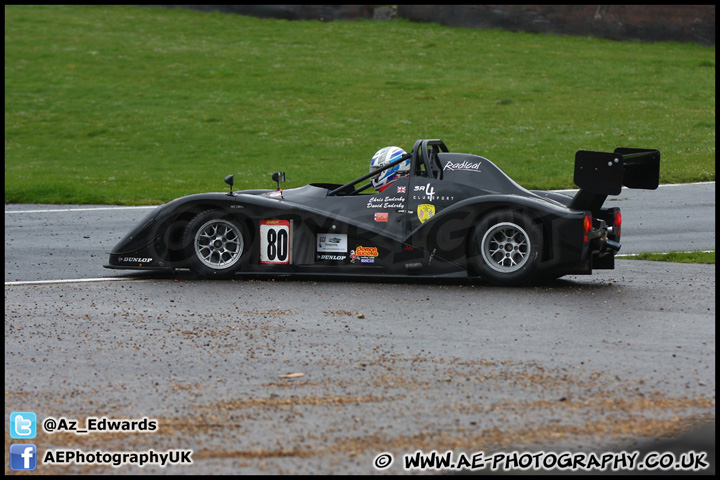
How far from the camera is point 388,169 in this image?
409 inches

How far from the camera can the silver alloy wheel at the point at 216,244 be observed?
9.98 meters

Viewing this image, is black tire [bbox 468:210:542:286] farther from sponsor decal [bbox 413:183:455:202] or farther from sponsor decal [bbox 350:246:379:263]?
sponsor decal [bbox 350:246:379:263]

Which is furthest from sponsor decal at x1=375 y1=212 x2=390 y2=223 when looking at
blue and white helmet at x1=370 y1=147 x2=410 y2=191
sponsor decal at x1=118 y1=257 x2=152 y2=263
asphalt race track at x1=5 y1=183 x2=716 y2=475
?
sponsor decal at x1=118 y1=257 x2=152 y2=263

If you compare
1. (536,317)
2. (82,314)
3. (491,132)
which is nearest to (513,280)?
(536,317)

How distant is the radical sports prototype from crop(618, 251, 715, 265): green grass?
4.76 feet

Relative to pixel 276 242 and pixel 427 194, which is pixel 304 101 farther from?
pixel 427 194

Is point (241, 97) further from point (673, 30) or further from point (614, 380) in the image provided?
point (614, 380)

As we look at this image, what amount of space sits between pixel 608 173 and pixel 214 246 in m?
3.86

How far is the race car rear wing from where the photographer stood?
30.2 ft

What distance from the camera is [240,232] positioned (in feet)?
32.6

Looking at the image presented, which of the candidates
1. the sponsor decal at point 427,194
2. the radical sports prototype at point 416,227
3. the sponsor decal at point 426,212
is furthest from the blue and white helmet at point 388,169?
the sponsor decal at point 426,212

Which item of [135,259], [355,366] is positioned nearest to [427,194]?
[135,259]

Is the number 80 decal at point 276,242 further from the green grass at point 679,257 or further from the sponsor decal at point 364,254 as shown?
the green grass at point 679,257

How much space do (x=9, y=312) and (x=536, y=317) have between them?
4303 millimetres
